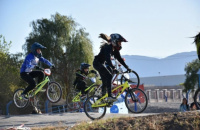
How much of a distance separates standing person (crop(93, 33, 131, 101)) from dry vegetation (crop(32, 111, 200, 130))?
1431 mm

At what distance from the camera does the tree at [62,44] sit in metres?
36.3

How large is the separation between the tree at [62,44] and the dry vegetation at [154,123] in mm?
26795

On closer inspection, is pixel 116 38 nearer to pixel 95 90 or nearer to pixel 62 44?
pixel 95 90

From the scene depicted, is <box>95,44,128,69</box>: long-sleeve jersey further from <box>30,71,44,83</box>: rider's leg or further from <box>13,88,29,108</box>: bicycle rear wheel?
<box>13,88,29,108</box>: bicycle rear wheel

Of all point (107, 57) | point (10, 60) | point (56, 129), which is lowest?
point (56, 129)

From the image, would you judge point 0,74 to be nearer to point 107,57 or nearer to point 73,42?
point 73,42

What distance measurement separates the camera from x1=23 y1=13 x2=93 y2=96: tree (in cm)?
3631

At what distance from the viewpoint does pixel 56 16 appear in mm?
37875

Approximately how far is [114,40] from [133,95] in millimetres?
1736

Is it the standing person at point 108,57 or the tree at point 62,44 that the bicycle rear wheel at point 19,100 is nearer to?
the standing person at point 108,57

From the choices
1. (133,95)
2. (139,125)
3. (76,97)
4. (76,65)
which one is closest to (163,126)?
(139,125)

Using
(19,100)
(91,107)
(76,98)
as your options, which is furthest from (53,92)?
(76,98)

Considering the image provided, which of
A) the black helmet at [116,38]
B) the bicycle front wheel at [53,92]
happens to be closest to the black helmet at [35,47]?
the bicycle front wheel at [53,92]

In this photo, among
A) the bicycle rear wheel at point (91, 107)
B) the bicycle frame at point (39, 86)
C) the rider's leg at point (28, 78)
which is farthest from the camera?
the bicycle frame at point (39, 86)
